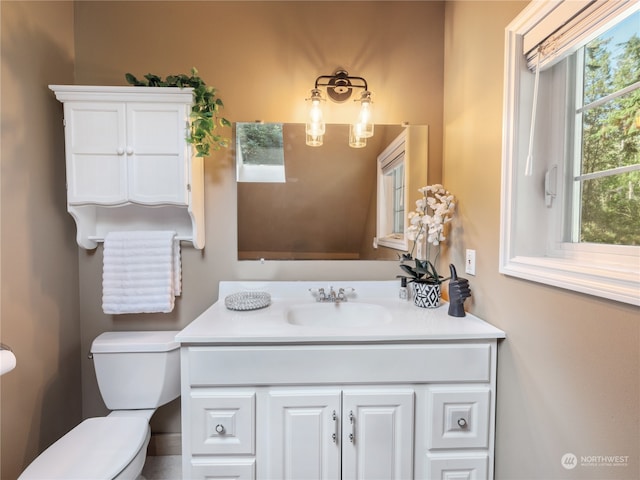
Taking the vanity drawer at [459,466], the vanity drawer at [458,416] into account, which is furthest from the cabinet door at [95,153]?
the vanity drawer at [459,466]

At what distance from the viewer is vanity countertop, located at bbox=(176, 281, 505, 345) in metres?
1.00

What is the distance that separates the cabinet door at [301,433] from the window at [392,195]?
85 centimetres

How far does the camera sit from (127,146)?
1.26m

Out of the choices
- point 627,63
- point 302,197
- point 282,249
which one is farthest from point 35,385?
point 627,63

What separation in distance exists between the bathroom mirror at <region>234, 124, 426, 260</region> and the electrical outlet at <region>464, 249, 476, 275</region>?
38 cm

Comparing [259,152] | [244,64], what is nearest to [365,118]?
[259,152]

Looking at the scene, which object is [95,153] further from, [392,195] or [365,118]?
[392,195]

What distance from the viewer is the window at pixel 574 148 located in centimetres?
72

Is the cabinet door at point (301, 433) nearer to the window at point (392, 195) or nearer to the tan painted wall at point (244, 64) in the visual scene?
the tan painted wall at point (244, 64)

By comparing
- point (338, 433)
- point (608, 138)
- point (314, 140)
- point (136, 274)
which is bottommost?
point (338, 433)

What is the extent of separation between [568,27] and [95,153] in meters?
1.79

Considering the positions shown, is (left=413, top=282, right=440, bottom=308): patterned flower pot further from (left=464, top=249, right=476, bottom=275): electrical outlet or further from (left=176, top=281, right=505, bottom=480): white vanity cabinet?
(left=176, top=281, right=505, bottom=480): white vanity cabinet

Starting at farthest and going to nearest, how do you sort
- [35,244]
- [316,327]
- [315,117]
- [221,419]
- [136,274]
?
[315,117] → [136,274] → [35,244] → [316,327] → [221,419]

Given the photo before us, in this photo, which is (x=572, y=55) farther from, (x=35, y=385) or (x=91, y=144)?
(x=35, y=385)
